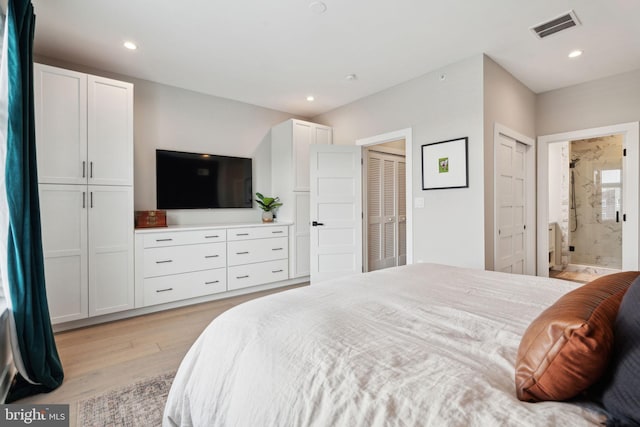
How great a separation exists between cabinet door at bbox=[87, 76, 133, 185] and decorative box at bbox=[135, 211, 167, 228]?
1.66ft

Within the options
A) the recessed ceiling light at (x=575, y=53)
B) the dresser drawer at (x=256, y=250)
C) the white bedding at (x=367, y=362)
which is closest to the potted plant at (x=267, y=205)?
the dresser drawer at (x=256, y=250)

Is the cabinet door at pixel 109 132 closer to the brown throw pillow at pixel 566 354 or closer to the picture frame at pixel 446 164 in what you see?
the picture frame at pixel 446 164

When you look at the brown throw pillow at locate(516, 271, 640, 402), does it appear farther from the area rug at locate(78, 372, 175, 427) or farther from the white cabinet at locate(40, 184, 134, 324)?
the white cabinet at locate(40, 184, 134, 324)

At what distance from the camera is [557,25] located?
98.4 inches

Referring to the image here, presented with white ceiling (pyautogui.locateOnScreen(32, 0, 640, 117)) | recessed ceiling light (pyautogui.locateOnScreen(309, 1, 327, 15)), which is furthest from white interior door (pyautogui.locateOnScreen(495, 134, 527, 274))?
recessed ceiling light (pyautogui.locateOnScreen(309, 1, 327, 15))

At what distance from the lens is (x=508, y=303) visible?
135 cm

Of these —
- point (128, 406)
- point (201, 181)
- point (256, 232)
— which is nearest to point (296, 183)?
point (256, 232)

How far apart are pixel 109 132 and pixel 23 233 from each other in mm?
1535

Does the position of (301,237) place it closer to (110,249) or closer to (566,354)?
(110,249)

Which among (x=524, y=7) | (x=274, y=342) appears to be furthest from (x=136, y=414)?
(x=524, y=7)

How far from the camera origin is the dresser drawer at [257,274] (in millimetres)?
3777

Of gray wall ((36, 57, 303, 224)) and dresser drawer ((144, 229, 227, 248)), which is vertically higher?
gray wall ((36, 57, 303, 224))

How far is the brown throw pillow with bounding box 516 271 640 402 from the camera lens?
2.07 feet

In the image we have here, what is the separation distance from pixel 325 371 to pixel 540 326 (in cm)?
55
